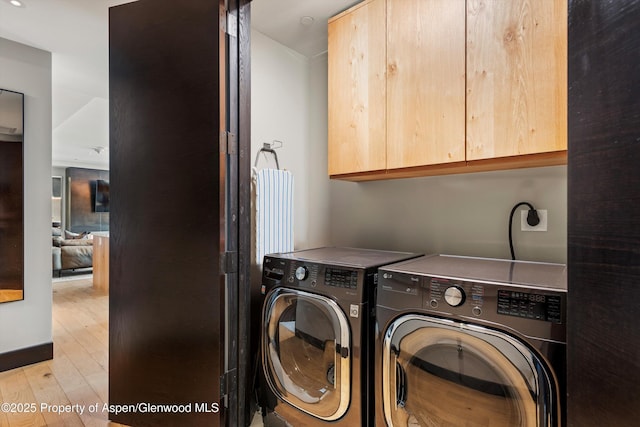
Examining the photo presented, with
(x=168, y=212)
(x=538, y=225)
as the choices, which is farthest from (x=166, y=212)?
(x=538, y=225)

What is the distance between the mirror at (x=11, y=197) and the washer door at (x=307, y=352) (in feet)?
6.97

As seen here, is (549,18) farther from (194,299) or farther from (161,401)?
(161,401)

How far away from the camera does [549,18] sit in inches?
47.5

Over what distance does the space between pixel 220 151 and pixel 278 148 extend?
0.91 m

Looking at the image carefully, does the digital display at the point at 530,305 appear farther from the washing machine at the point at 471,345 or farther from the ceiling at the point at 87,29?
the ceiling at the point at 87,29

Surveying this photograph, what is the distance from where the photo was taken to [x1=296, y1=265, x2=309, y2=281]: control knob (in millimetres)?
1572

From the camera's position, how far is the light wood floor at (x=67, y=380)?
1784 mm

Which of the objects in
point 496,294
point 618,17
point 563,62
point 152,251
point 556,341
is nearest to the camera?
point 618,17

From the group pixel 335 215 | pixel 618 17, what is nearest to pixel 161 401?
pixel 335 215

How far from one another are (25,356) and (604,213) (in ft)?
11.5

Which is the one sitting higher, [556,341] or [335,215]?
[335,215]

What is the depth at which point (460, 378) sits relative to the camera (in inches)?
45.2

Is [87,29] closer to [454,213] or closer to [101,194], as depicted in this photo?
[454,213]

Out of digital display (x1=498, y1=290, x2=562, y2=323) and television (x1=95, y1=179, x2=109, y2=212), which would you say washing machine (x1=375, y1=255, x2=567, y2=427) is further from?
television (x1=95, y1=179, x2=109, y2=212)
